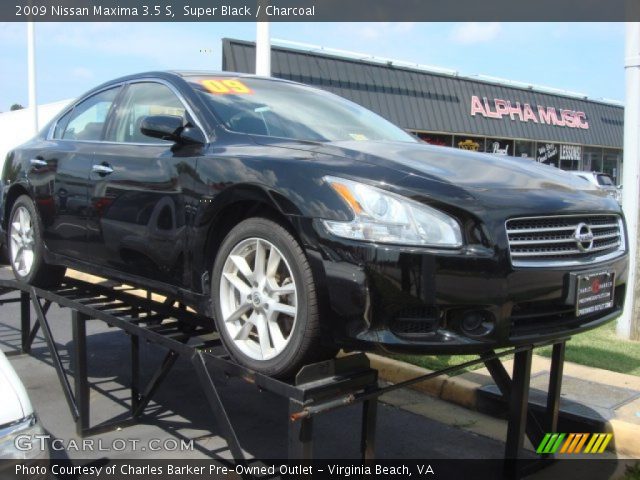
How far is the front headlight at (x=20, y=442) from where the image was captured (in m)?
2.51

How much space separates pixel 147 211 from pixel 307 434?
5.46 feet

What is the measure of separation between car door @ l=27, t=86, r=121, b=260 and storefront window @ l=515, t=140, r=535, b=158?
2200 centimetres

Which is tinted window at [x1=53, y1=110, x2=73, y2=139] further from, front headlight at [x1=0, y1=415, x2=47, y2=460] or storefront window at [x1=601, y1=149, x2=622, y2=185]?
storefront window at [x1=601, y1=149, x2=622, y2=185]

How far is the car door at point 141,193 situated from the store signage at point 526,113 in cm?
1905

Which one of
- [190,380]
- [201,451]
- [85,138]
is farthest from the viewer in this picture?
[190,380]

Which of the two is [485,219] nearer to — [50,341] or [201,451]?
[201,451]

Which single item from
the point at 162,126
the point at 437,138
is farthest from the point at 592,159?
the point at 162,126

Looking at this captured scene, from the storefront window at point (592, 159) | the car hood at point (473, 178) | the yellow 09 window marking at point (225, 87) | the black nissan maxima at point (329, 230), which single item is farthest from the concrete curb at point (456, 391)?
the storefront window at point (592, 159)

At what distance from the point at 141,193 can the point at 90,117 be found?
1.46 m

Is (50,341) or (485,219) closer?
(485,219)

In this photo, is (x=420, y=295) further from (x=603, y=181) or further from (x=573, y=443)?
(x=603, y=181)

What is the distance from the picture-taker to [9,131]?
19.9 meters

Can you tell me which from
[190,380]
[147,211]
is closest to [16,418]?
[147,211]

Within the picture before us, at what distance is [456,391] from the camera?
4.93 meters
